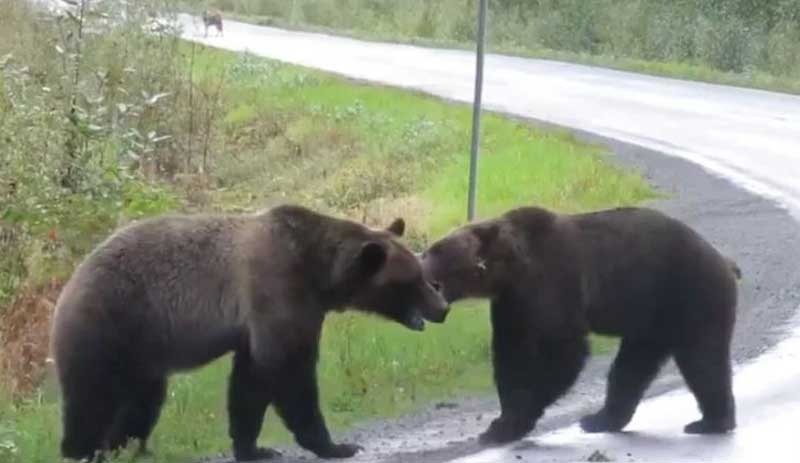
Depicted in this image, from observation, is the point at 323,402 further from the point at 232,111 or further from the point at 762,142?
the point at 232,111

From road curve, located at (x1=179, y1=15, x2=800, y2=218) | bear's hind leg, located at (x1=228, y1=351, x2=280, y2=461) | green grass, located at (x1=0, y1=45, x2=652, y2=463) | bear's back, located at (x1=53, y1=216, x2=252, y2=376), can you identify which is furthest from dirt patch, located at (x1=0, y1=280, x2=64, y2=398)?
road curve, located at (x1=179, y1=15, x2=800, y2=218)

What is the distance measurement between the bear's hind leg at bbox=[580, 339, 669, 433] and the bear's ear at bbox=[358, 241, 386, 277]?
1.48m

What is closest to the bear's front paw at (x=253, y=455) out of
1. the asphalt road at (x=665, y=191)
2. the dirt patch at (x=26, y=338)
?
the asphalt road at (x=665, y=191)

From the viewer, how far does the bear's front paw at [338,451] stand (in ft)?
32.9

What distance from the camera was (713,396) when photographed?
1045 cm

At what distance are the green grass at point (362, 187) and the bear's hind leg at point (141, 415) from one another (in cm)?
17

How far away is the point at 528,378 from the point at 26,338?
4.42 metres

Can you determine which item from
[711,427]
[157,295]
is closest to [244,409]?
[157,295]

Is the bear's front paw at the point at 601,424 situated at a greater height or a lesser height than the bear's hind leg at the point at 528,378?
lesser

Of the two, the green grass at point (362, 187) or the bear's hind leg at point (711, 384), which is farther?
the green grass at point (362, 187)

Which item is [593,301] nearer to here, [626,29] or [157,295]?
[157,295]

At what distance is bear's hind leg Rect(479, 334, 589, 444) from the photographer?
404 inches

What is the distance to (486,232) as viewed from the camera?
10742 millimetres

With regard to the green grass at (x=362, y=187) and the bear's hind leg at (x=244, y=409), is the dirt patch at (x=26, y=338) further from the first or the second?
the bear's hind leg at (x=244, y=409)
